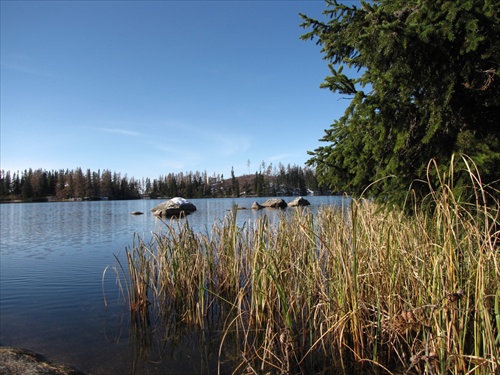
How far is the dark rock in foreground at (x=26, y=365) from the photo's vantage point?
3455mm

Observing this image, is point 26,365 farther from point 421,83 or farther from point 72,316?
point 421,83

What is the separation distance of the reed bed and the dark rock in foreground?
1.57 metres

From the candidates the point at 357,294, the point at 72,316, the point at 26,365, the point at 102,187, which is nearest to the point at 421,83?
the point at 357,294

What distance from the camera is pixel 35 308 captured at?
660 cm

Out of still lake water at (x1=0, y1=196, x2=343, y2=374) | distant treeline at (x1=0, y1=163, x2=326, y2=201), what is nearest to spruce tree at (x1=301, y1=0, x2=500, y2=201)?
still lake water at (x1=0, y1=196, x2=343, y2=374)

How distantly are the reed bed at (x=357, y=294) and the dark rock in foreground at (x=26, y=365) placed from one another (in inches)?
61.9

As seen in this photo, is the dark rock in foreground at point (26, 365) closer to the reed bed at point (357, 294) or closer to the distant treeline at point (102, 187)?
the reed bed at point (357, 294)

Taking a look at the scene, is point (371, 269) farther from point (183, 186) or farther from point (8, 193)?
point (183, 186)

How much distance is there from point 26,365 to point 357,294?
3.82m

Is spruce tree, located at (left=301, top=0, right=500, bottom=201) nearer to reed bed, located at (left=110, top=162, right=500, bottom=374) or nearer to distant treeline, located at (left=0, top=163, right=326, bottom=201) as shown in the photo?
reed bed, located at (left=110, top=162, right=500, bottom=374)

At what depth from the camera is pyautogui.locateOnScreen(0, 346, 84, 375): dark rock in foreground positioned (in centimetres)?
346

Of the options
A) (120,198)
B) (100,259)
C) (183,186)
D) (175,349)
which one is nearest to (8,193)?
(120,198)

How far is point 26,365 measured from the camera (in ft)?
11.8

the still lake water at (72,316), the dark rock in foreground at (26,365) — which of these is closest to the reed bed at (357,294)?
the still lake water at (72,316)
